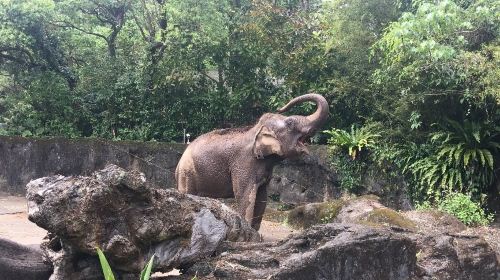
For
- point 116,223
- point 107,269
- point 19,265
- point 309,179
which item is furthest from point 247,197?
point 309,179

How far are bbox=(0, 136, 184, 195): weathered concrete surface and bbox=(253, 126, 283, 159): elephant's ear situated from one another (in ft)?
20.8

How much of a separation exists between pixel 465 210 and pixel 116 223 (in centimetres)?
721

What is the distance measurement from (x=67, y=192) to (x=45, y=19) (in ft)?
37.7

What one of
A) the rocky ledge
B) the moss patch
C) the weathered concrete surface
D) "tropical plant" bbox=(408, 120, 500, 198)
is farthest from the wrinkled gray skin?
the weathered concrete surface

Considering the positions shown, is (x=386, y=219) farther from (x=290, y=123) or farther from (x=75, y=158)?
(x=75, y=158)

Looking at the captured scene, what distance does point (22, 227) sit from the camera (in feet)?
30.8

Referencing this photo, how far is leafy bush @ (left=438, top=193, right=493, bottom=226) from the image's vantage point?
9273 mm

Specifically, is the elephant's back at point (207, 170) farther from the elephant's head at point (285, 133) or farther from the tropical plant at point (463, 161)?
the tropical plant at point (463, 161)

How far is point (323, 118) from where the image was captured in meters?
7.38

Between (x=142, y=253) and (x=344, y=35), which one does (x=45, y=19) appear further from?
(x=142, y=253)

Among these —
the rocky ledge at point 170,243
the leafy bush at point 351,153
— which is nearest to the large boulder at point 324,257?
the rocky ledge at point 170,243

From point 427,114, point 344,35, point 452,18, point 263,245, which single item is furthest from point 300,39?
point 263,245

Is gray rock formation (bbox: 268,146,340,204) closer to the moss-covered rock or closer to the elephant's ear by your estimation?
the moss-covered rock

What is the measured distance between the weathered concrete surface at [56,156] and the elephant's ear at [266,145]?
6339 millimetres
